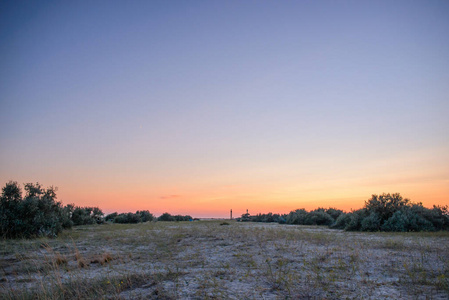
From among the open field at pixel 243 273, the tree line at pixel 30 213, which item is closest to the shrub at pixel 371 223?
the open field at pixel 243 273

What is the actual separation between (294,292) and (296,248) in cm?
474

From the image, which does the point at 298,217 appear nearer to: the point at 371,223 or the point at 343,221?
the point at 343,221

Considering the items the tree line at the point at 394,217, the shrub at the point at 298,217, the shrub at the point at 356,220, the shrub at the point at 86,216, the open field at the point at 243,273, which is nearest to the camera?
the open field at the point at 243,273

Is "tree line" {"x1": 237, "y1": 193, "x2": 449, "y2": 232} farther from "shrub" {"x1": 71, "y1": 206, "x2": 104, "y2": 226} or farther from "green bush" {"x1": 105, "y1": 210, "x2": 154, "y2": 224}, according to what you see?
"green bush" {"x1": 105, "y1": 210, "x2": 154, "y2": 224}

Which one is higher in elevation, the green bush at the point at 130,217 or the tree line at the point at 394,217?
the tree line at the point at 394,217

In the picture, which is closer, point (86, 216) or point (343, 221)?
point (343, 221)

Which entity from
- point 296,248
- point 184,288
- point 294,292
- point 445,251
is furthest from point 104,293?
point 445,251

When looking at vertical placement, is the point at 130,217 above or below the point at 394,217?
below

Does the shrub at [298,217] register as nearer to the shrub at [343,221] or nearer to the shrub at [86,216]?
the shrub at [343,221]

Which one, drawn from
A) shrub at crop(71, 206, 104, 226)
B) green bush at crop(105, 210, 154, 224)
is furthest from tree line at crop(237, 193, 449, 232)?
green bush at crop(105, 210, 154, 224)

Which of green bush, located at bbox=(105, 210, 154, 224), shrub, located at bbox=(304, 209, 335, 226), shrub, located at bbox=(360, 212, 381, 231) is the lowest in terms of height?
green bush, located at bbox=(105, 210, 154, 224)

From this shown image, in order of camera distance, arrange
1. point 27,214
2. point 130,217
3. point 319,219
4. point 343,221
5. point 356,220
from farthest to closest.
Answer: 1. point 130,217
2. point 319,219
3. point 343,221
4. point 356,220
5. point 27,214

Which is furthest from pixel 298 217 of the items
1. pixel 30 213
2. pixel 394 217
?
pixel 30 213

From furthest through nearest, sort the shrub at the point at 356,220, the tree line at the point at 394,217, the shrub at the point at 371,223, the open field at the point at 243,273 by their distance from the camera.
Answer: the shrub at the point at 356,220
the shrub at the point at 371,223
the tree line at the point at 394,217
the open field at the point at 243,273
